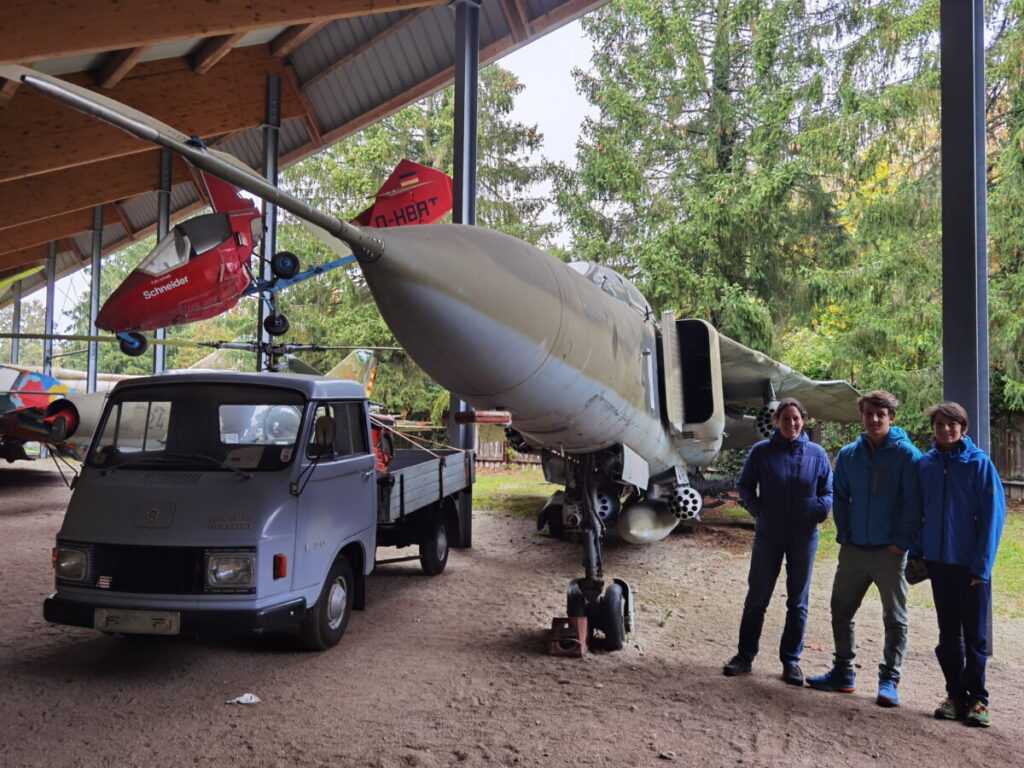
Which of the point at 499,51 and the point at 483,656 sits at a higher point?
the point at 499,51

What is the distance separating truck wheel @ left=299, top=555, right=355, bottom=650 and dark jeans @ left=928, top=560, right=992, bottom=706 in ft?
11.8

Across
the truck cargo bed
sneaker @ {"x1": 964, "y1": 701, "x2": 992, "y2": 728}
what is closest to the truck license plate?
the truck cargo bed

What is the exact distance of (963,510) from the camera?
367cm

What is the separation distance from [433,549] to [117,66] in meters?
7.40

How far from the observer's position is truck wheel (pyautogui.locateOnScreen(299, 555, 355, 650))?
16.0 ft

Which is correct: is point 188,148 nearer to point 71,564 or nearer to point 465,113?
point 71,564

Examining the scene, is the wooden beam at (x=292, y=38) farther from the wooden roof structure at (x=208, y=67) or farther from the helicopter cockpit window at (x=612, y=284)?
the helicopter cockpit window at (x=612, y=284)

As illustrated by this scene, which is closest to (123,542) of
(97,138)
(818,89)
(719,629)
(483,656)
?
(483,656)

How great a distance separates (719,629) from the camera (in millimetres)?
5699

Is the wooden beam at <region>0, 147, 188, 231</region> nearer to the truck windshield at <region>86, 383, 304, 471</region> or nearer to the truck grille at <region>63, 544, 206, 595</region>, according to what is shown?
the truck windshield at <region>86, 383, 304, 471</region>

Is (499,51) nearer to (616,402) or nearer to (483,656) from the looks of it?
(616,402)

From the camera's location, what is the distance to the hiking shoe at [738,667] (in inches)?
179

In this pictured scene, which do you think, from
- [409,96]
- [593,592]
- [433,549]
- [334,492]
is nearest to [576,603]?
[593,592]

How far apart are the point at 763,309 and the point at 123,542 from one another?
12441 millimetres
